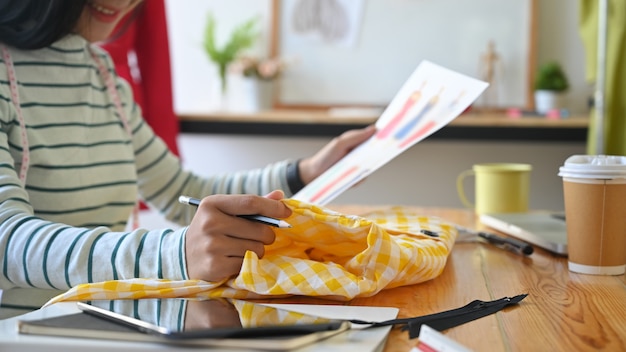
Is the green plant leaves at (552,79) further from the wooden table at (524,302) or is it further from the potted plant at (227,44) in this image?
the wooden table at (524,302)

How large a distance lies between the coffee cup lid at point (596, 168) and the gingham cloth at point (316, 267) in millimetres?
182

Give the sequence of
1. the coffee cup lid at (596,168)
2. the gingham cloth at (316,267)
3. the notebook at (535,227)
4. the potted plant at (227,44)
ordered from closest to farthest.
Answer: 1. the gingham cloth at (316,267)
2. the coffee cup lid at (596,168)
3. the notebook at (535,227)
4. the potted plant at (227,44)

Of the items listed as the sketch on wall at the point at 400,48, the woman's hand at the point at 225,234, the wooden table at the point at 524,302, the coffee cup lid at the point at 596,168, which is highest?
the sketch on wall at the point at 400,48

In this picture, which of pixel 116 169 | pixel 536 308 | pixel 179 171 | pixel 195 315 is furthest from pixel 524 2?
pixel 195 315

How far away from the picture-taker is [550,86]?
2.47m

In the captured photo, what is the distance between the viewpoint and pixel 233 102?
2.81 metres

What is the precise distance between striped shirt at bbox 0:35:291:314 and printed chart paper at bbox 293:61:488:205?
22 centimetres

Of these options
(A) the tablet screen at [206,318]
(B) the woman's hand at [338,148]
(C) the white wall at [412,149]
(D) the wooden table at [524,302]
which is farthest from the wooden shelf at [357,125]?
(A) the tablet screen at [206,318]

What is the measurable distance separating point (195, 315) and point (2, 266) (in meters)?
0.32

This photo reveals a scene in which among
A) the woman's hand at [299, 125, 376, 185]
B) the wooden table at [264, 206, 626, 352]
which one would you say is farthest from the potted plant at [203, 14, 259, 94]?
the wooden table at [264, 206, 626, 352]

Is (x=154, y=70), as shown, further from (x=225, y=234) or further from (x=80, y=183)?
(x=225, y=234)

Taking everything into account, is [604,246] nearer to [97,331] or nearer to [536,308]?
[536,308]

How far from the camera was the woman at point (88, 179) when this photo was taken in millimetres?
724

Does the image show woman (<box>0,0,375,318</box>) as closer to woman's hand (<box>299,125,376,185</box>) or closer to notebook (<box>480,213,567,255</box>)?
woman's hand (<box>299,125,376,185</box>)
